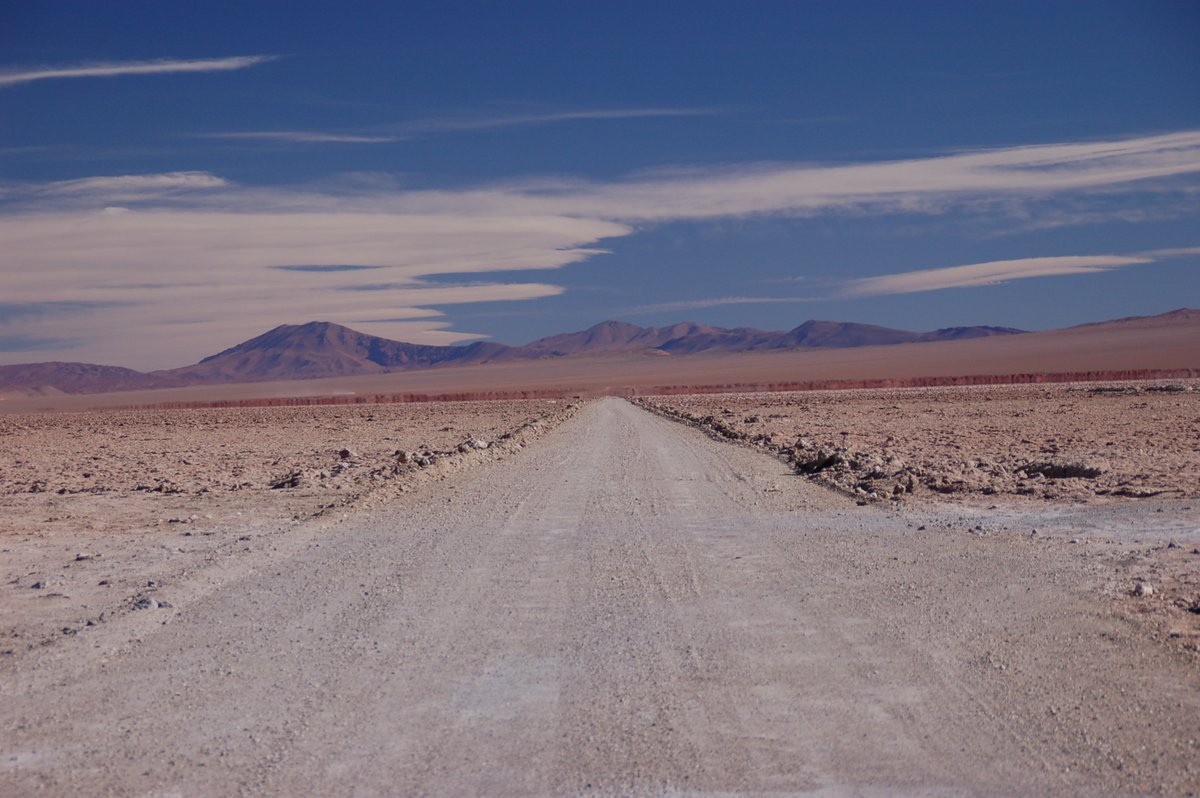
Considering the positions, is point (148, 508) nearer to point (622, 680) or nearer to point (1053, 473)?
point (622, 680)

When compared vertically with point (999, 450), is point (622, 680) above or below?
above

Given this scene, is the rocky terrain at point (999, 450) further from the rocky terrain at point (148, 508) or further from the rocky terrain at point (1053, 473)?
the rocky terrain at point (148, 508)

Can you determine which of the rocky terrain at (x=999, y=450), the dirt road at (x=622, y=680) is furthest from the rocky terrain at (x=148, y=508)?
the rocky terrain at (x=999, y=450)

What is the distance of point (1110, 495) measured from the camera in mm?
14117

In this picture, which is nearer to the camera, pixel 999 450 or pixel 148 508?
pixel 148 508

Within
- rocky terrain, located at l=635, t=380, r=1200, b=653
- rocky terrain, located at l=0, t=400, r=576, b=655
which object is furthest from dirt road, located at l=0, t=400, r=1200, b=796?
rocky terrain, located at l=0, t=400, r=576, b=655

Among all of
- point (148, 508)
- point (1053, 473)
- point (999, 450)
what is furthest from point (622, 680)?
point (999, 450)

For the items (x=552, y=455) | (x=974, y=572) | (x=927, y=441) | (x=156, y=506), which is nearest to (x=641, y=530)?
(x=974, y=572)

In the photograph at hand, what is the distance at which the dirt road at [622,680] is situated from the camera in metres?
4.80

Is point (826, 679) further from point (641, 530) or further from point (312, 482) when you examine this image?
point (312, 482)

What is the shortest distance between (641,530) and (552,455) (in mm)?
12945

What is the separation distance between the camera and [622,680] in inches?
242

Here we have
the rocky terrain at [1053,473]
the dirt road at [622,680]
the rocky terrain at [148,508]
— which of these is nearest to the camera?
the dirt road at [622,680]

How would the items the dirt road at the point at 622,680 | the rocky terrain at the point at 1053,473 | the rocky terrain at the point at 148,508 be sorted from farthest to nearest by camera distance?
the rocky terrain at the point at 148,508, the rocky terrain at the point at 1053,473, the dirt road at the point at 622,680
